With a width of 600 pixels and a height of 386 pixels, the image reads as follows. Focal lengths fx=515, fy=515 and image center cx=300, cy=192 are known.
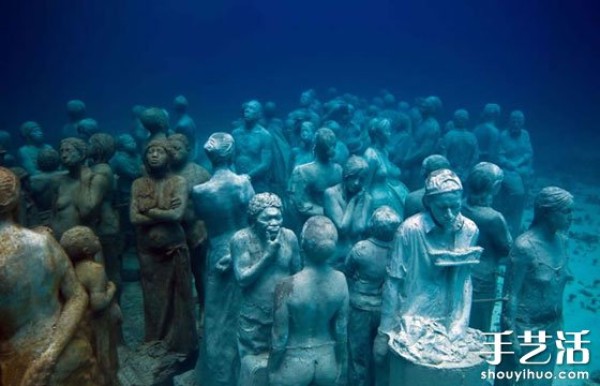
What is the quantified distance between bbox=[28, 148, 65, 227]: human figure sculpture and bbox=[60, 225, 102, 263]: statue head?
2.86 metres

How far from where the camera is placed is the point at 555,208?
4742 millimetres

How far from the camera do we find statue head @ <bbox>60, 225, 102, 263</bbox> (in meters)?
4.45

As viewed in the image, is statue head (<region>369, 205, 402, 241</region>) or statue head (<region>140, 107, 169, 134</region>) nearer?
statue head (<region>369, 205, 402, 241</region>)

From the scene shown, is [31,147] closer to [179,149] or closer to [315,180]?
[179,149]

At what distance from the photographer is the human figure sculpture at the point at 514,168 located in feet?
33.1

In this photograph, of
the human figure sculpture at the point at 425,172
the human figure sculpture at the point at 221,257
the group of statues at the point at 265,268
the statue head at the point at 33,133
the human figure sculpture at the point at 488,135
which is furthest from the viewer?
the human figure sculpture at the point at 488,135

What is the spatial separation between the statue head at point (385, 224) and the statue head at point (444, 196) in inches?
31.9

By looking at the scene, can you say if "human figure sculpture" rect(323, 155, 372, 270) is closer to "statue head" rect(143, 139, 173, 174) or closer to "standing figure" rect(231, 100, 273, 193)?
"statue head" rect(143, 139, 173, 174)

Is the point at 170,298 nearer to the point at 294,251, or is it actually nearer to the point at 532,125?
the point at 294,251

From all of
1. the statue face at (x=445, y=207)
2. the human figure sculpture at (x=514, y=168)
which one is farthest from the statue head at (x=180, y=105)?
the statue face at (x=445, y=207)

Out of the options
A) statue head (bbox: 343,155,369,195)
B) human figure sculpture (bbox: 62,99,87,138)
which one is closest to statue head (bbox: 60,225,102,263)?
statue head (bbox: 343,155,369,195)

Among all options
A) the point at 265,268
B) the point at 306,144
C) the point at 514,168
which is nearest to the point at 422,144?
the point at 514,168

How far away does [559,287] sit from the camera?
4961 mm

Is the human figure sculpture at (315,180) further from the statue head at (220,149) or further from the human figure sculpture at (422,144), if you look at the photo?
the human figure sculpture at (422,144)
